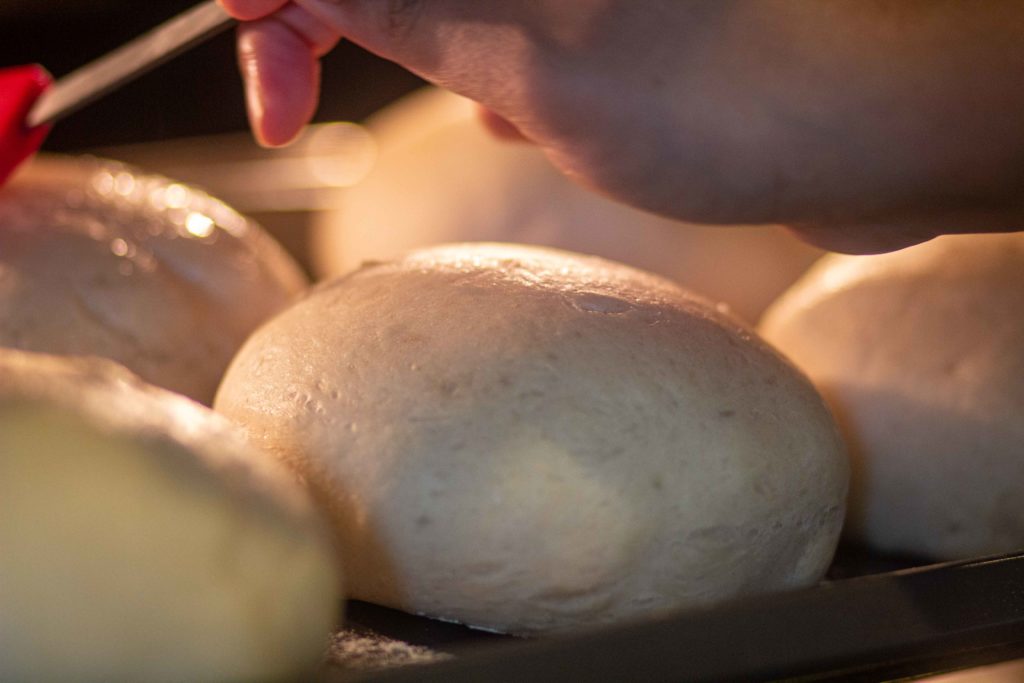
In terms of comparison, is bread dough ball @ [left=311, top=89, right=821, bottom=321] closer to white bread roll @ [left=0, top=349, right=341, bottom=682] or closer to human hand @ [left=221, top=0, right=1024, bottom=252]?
human hand @ [left=221, top=0, right=1024, bottom=252]

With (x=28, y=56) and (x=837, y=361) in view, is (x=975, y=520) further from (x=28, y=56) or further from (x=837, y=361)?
(x=28, y=56)

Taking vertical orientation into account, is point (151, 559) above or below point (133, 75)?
below

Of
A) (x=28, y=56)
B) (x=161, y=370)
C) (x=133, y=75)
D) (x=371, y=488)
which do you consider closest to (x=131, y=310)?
(x=161, y=370)

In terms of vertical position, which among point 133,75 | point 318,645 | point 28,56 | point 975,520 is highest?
point 28,56

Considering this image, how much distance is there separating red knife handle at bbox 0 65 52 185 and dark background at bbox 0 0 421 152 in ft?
3.39

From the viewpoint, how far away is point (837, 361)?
0.71m

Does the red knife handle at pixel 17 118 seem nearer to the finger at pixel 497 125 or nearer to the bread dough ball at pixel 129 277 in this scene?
the bread dough ball at pixel 129 277

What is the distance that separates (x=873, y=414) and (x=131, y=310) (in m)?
0.46

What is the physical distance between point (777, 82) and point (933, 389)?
24cm

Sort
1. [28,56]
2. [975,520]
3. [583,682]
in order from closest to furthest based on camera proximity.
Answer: [583,682]
[975,520]
[28,56]

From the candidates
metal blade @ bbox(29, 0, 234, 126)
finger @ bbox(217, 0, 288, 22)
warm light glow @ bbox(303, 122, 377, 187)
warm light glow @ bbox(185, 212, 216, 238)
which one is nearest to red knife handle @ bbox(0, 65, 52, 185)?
metal blade @ bbox(29, 0, 234, 126)

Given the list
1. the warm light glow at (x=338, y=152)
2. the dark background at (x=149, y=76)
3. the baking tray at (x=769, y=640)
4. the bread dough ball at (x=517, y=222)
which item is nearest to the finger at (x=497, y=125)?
the bread dough ball at (x=517, y=222)

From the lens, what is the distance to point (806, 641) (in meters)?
0.38

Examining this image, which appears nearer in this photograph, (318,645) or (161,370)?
(318,645)
